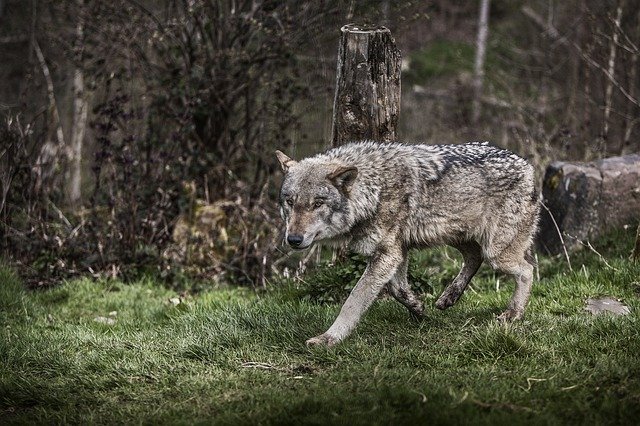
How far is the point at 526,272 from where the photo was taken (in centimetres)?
660

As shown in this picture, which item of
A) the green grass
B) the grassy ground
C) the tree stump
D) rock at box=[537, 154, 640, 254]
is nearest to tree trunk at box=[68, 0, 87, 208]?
the grassy ground

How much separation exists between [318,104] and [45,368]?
21.7ft

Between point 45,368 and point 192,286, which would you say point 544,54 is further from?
point 45,368

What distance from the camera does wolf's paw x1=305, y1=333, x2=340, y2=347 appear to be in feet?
19.5

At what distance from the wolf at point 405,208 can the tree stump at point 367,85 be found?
750 mm

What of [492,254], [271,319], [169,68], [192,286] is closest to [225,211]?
[192,286]

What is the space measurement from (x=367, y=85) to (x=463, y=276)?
194 cm

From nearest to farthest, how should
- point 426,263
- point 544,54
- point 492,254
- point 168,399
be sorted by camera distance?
point 168,399, point 492,254, point 426,263, point 544,54

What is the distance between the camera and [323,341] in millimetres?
5957

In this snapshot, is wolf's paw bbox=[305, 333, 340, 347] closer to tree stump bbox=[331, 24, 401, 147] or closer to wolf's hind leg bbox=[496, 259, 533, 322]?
wolf's hind leg bbox=[496, 259, 533, 322]

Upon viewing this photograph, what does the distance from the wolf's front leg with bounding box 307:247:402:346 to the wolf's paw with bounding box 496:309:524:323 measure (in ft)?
3.26

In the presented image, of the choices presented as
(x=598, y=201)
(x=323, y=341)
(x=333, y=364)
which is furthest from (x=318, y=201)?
(x=598, y=201)

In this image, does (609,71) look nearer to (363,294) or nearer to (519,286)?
(519,286)

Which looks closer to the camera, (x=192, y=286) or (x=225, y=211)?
(x=192, y=286)
